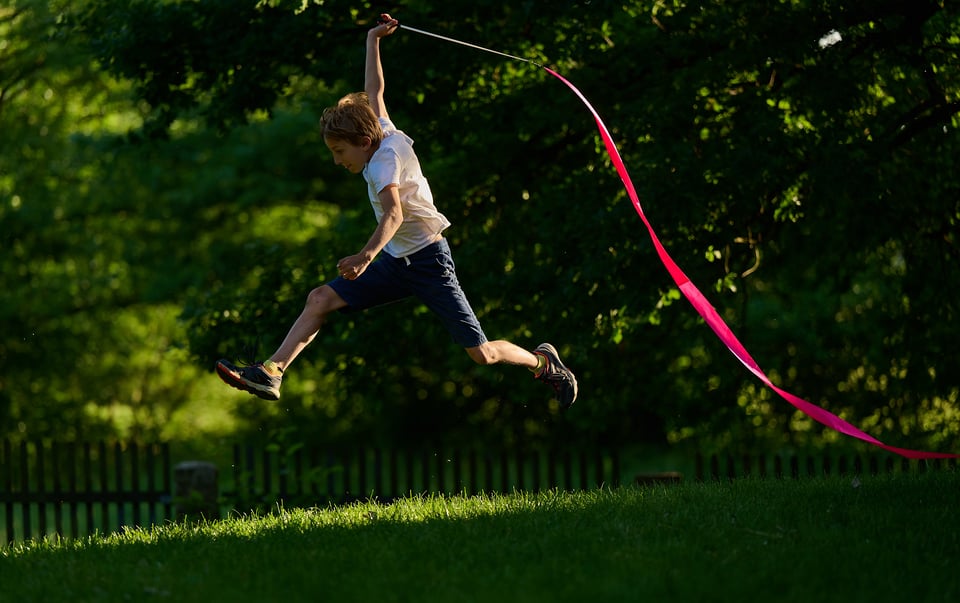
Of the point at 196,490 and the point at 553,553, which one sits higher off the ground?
the point at 553,553

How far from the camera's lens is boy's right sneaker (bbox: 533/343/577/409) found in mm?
7383

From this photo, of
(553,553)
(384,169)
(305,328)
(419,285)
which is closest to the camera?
(553,553)

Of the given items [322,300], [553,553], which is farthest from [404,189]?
[553,553]

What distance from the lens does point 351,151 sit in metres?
6.14

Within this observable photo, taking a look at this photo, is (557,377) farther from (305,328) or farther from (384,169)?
(384,169)

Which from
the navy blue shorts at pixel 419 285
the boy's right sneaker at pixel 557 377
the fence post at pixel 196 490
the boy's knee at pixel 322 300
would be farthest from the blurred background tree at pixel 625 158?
the boy's knee at pixel 322 300

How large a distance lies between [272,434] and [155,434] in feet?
48.4

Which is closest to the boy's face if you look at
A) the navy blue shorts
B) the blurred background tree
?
the navy blue shorts

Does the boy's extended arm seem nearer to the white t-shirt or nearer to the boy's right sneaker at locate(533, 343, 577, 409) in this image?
the white t-shirt

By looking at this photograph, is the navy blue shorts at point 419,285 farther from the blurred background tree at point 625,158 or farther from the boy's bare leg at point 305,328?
the blurred background tree at point 625,158

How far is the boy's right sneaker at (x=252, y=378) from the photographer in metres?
6.18

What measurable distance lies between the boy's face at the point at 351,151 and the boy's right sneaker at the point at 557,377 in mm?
1934

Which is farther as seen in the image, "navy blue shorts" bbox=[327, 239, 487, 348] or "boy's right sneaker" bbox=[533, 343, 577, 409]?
"boy's right sneaker" bbox=[533, 343, 577, 409]

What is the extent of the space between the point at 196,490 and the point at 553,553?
18.4 feet
